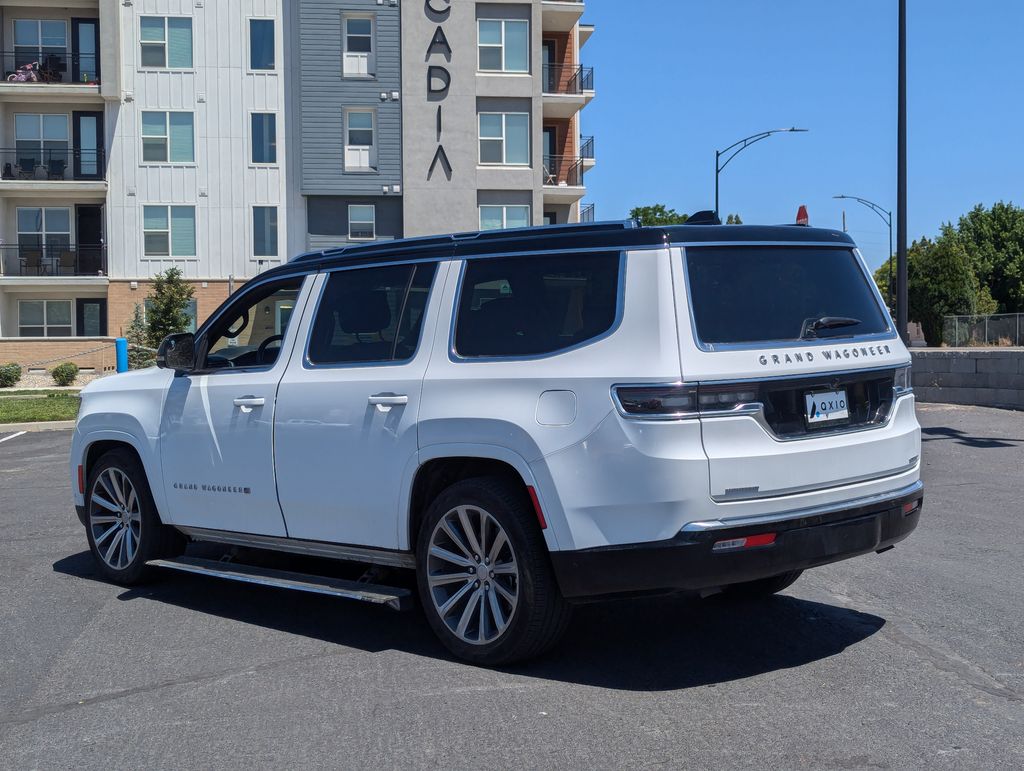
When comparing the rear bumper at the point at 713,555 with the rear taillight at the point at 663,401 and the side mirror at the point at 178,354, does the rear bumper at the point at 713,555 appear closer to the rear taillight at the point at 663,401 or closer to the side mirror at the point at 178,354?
the rear taillight at the point at 663,401

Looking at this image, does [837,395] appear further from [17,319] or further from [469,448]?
[17,319]

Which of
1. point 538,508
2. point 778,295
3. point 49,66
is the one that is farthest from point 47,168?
point 778,295

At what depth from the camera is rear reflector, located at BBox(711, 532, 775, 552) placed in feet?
15.6

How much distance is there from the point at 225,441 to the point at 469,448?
1949 mm

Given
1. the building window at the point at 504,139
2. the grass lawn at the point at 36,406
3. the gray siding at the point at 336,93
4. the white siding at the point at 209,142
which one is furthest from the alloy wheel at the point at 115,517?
the building window at the point at 504,139

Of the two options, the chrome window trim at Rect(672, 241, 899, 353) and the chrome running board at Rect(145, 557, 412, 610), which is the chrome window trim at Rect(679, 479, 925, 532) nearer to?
the chrome window trim at Rect(672, 241, 899, 353)

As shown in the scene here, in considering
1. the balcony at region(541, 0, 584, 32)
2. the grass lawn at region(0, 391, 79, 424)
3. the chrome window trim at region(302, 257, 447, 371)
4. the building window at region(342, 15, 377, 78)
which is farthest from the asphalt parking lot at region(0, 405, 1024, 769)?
the balcony at region(541, 0, 584, 32)

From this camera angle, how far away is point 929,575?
23.6ft

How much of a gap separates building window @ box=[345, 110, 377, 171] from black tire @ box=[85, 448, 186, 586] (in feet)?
113

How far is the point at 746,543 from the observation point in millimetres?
4812

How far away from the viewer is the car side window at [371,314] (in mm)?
5855

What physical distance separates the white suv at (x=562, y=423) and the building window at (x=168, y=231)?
36457 millimetres

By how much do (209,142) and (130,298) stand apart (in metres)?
6.51

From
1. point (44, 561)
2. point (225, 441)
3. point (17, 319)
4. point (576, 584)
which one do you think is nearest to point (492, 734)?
point (576, 584)
